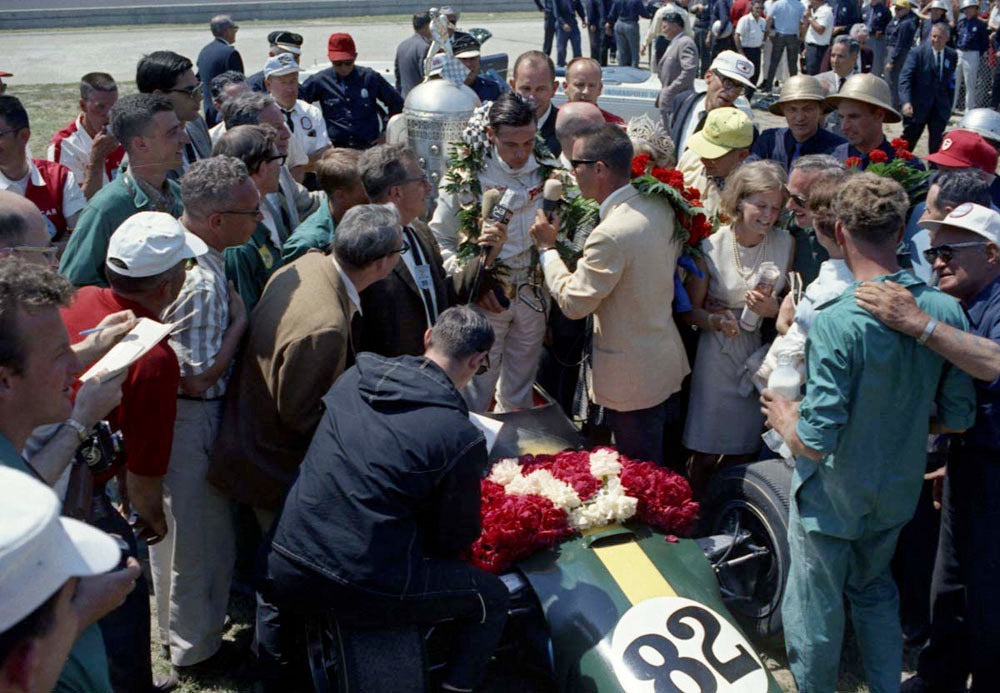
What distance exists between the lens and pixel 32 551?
161 centimetres

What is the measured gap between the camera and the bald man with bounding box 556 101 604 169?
20.7ft

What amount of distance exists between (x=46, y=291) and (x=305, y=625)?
68.9 inches

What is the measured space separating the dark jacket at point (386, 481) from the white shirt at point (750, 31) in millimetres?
15833

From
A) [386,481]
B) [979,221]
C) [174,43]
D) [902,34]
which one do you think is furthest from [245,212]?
[174,43]

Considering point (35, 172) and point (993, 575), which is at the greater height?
point (35, 172)

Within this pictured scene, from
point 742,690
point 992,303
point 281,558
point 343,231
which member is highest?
point 343,231

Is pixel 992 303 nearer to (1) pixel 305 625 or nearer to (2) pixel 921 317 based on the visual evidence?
(2) pixel 921 317

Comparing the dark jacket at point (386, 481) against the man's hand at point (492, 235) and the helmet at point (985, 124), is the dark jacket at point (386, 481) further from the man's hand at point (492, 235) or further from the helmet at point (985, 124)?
the helmet at point (985, 124)

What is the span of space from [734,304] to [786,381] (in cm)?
107

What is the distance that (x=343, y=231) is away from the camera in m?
3.91

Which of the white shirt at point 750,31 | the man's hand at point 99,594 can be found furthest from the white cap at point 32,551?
the white shirt at point 750,31

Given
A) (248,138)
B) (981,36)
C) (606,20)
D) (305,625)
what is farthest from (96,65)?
(305,625)

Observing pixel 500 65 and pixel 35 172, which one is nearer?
pixel 35 172

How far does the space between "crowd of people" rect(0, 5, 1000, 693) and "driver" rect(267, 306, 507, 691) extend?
1cm
